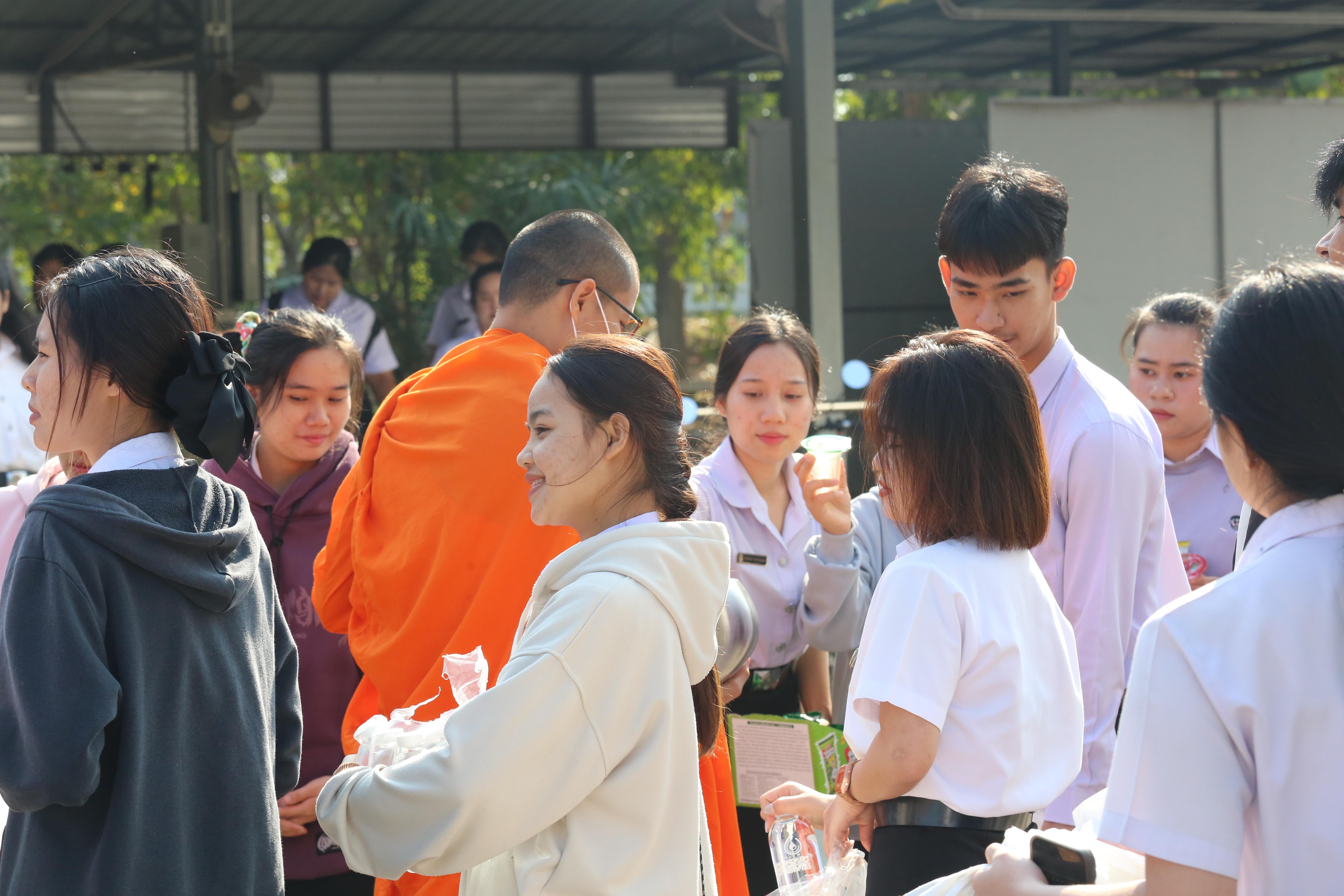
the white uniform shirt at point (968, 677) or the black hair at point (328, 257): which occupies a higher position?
the black hair at point (328, 257)

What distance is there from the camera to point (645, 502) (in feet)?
5.88

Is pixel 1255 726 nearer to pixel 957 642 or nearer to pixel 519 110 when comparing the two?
pixel 957 642

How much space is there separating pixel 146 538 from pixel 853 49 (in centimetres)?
774

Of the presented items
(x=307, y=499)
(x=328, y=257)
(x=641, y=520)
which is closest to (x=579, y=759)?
(x=641, y=520)

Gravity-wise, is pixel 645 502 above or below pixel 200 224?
below

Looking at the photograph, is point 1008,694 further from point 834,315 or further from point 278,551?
point 834,315

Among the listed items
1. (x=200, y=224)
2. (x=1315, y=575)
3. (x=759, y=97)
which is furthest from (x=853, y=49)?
(x=1315, y=575)

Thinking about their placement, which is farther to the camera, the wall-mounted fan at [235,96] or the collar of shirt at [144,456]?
the wall-mounted fan at [235,96]

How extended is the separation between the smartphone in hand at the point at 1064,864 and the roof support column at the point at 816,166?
474 cm

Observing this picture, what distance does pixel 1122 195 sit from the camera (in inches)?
288

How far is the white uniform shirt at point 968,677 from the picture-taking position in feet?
5.62

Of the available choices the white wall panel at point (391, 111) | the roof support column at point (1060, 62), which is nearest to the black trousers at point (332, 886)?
the roof support column at point (1060, 62)

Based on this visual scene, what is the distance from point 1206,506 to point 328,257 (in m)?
5.25

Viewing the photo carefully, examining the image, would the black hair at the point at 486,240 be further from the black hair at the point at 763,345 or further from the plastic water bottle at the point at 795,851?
the plastic water bottle at the point at 795,851
